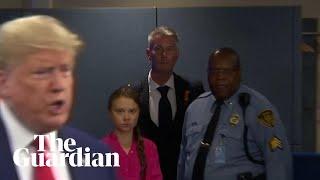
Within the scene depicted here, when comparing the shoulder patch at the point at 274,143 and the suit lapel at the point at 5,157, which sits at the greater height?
the suit lapel at the point at 5,157

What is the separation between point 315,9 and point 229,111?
0.95 m

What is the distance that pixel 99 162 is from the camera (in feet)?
3.05

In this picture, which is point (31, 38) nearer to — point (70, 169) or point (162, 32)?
point (70, 169)

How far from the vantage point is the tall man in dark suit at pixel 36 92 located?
831mm

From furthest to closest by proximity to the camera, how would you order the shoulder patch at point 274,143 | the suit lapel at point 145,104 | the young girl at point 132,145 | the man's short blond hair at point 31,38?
the suit lapel at point 145,104 → the young girl at point 132,145 → the shoulder patch at point 274,143 → the man's short blond hair at point 31,38

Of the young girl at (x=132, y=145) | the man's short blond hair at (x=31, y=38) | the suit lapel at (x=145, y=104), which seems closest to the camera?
the man's short blond hair at (x=31, y=38)

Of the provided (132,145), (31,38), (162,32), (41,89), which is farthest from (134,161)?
(31,38)

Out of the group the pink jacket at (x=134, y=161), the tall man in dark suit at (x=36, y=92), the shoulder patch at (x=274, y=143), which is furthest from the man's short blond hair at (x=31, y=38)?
the shoulder patch at (x=274, y=143)

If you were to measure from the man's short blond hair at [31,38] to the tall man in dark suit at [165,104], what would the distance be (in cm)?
98

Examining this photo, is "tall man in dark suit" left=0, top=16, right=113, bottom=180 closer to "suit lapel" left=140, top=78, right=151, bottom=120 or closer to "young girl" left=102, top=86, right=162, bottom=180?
"young girl" left=102, top=86, right=162, bottom=180

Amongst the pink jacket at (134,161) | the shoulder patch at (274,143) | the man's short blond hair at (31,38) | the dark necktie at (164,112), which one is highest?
the man's short blond hair at (31,38)

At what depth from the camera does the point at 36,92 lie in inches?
37.2

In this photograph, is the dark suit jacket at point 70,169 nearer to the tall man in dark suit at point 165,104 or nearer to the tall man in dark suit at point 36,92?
the tall man in dark suit at point 36,92

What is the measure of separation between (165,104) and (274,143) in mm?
461
